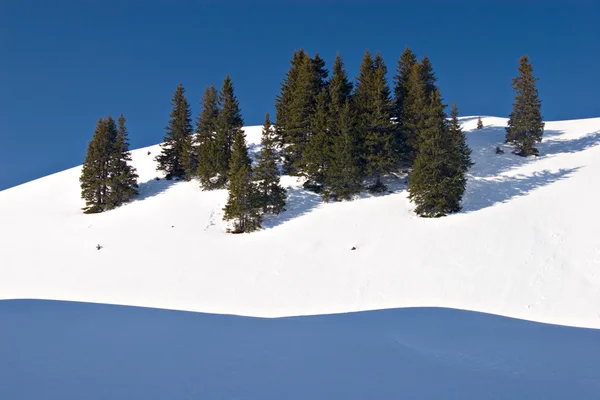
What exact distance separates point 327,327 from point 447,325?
17.0ft

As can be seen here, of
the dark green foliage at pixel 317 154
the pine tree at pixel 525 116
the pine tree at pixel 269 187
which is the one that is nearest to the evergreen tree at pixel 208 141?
the pine tree at pixel 269 187

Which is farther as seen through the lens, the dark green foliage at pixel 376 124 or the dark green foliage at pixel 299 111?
the dark green foliage at pixel 299 111

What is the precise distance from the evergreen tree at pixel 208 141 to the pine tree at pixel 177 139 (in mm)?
2210

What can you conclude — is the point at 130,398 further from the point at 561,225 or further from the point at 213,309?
the point at 561,225

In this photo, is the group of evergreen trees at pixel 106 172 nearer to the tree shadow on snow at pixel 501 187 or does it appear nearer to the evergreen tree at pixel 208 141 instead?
the evergreen tree at pixel 208 141

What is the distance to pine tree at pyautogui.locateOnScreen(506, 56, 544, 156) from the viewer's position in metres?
38.1

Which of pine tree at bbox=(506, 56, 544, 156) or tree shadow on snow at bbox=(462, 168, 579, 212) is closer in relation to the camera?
tree shadow on snow at bbox=(462, 168, 579, 212)

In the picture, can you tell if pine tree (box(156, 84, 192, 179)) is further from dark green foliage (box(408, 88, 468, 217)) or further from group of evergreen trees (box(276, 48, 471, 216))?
dark green foliage (box(408, 88, 468, 217))

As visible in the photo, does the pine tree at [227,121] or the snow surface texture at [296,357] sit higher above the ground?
the pine tree at [227,121]

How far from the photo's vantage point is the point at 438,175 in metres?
29.1

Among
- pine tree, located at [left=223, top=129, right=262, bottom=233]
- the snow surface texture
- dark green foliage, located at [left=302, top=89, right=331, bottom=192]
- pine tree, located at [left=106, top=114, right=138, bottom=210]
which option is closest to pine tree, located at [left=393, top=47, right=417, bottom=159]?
dark green foliage, located at [left=302, top=89, right=331, bottom=192]

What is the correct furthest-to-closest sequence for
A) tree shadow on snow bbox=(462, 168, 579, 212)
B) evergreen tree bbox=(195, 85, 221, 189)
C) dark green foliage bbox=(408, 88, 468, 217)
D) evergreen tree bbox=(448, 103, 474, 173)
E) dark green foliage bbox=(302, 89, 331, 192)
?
evergreen tree bbox=(195, 85, 221, 189) → dark green foliage bbox=(302, 89, 331, 192) → evergreen tree bbox=(448, 103, 474, 173) → tree shadow on snow bbox=(462, 168, 579, 212) → dark green foliage bbox=(408, 88, 468, 217)

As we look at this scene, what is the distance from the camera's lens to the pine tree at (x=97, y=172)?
38.8 m

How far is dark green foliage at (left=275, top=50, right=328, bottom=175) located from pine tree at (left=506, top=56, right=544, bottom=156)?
64.6 ft
